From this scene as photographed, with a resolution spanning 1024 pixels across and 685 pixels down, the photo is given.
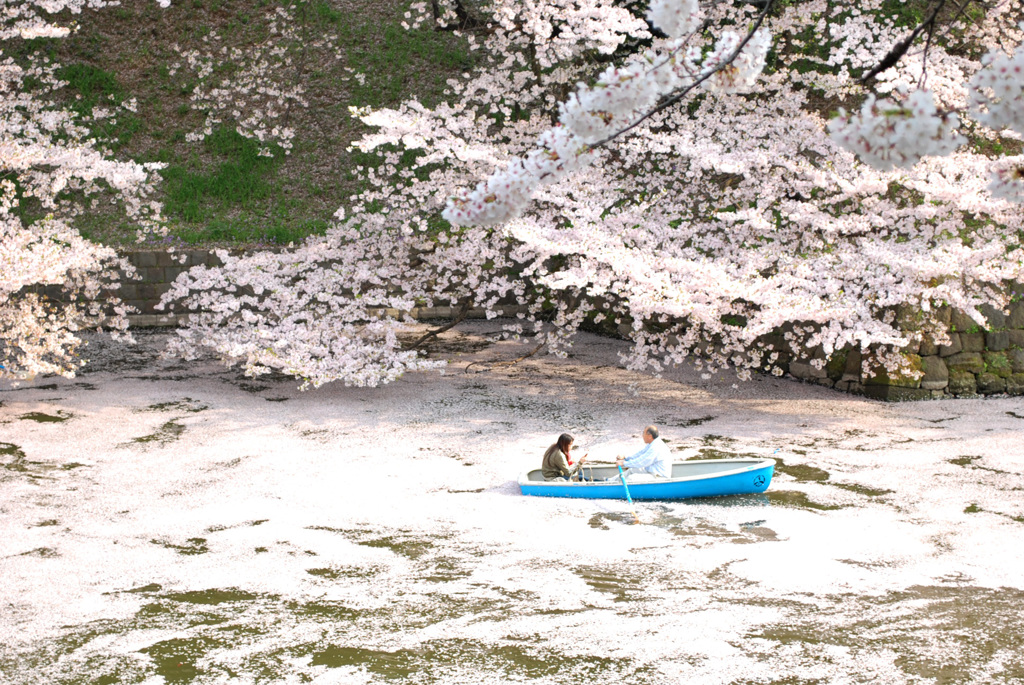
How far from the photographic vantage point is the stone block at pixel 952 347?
35.5 ft

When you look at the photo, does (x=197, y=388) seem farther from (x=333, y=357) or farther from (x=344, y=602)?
(x=344, y=602)

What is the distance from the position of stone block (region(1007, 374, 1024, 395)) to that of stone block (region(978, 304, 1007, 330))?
64 cm

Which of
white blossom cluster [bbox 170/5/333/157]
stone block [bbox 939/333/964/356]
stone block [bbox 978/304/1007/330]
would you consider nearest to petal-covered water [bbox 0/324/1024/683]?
stone block [bbox 939/333/964/356]

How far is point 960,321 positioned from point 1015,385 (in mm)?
1072

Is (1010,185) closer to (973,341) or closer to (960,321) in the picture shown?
(960,321)

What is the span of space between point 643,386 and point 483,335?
13.5 ft

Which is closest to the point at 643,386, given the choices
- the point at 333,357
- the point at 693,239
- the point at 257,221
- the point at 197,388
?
the point at 693,239

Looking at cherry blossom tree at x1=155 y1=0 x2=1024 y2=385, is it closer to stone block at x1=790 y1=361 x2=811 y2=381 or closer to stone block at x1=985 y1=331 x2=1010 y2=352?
stone block at x1=790 y1=361 x2=811 y2=381

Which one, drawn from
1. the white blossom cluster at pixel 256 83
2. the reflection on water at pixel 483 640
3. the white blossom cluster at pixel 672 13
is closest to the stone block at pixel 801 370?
the reflection on water at pixel 483 640

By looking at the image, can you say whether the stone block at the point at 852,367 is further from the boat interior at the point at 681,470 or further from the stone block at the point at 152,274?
the stone block at the point at 152,274

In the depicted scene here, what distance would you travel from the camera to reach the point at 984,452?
8.83 metres

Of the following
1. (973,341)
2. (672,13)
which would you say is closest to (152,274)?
(973,341)

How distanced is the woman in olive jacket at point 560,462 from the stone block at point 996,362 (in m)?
5.78

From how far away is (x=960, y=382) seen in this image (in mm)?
10906
